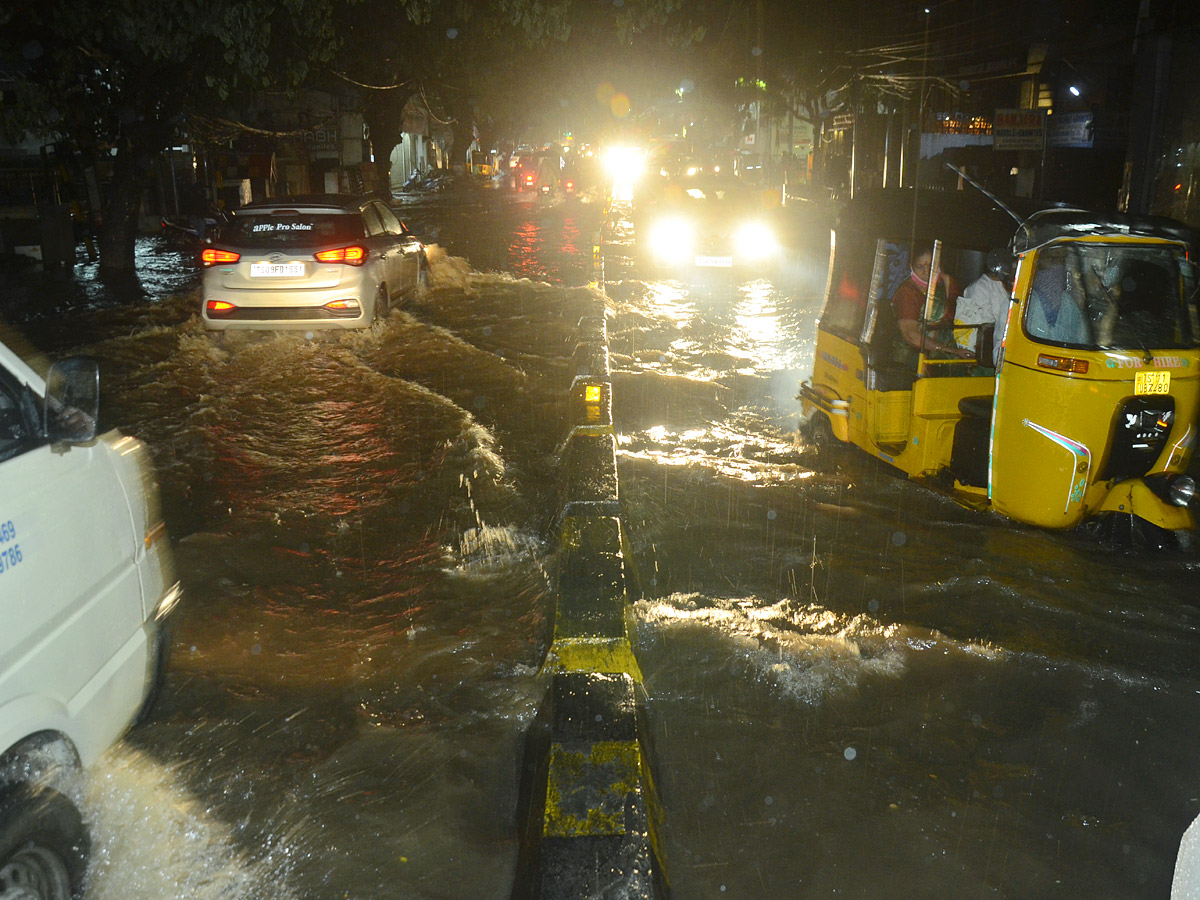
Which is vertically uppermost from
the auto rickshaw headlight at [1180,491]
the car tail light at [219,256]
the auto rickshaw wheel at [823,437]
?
the car tail light at [219,256]

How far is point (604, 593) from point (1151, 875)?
2.23 m

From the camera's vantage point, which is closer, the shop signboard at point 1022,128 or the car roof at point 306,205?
the car roof at point 306,205

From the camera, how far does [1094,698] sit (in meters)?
4.53

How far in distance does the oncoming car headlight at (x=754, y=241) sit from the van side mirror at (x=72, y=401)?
51.9 feet

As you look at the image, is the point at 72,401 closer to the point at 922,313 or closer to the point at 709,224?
the point at 922,313

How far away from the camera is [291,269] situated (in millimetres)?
10766

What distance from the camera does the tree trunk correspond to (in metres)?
16.4

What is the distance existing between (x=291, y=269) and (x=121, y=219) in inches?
319

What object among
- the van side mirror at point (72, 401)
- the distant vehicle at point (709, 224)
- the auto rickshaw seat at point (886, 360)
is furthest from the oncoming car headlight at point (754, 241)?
the van side mirror at point (72, 401)

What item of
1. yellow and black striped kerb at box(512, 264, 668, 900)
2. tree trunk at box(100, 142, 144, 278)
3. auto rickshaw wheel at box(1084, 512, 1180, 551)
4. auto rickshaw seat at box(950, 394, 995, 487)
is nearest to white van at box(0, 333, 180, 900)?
yellow and black striped kerb at box(512, 264, 668, 900)

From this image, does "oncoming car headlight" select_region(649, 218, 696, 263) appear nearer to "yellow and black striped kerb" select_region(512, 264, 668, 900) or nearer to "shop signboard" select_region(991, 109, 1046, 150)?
"shop signboard" select_region(991, 109, 1046, 150)

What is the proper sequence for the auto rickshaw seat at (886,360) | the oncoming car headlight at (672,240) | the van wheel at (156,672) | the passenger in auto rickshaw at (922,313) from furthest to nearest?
the oncoming car headlight at (672,240), the auto rickshaw seat at (886,360), the passenger in auto rickshaw at (922,313), the van wheel at (156,672)

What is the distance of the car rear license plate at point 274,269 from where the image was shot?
10.8 metres

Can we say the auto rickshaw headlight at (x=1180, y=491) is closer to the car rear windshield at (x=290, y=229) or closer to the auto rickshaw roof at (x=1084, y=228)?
the auto rickshaw roof at (x=1084, y=228)
